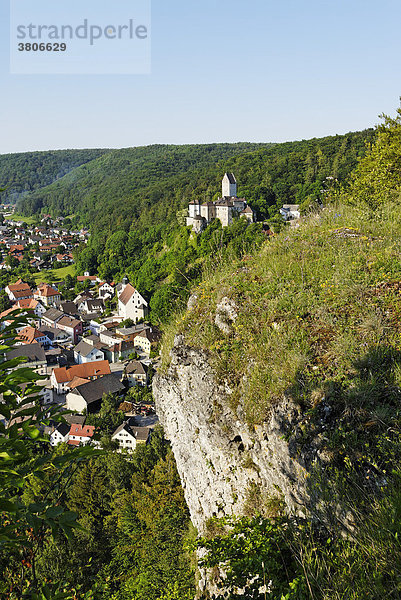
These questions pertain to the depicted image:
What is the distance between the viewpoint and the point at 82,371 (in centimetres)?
4559

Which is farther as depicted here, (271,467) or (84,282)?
(84,282)

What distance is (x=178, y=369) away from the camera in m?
6.26

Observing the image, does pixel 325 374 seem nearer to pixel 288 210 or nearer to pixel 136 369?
pixel 136 369

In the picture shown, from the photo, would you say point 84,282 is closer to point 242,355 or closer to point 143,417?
point 143,417

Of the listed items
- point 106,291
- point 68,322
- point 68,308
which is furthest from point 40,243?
point 68,322

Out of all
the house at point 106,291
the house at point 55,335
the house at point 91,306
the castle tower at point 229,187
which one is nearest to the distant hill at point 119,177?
the house at point 106,291

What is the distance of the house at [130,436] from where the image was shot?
30156mm

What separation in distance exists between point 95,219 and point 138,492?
118 meters

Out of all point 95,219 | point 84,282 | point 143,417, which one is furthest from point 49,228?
point 143,417

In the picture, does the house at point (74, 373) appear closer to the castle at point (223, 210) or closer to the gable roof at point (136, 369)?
the gable roof at point (136, 369)

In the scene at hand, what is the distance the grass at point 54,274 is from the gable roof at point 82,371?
5479cm

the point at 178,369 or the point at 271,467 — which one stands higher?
the point at 178,369

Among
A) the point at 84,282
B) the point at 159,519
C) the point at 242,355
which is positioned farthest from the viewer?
the point at 84,282

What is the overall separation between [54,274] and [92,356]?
5452cm
